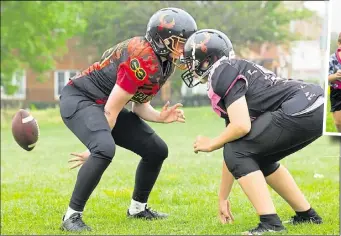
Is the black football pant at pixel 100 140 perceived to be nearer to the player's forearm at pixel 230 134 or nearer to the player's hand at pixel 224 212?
the player's hand at pixel 224 212

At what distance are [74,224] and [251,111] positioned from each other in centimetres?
166

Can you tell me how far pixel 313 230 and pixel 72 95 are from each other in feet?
7.16

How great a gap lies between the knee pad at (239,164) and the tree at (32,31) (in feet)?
96.9

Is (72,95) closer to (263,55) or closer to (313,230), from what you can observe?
(313,230)

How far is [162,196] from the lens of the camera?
791cm

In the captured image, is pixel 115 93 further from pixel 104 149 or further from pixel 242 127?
pixel 242 127

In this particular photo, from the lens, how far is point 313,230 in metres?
5.40

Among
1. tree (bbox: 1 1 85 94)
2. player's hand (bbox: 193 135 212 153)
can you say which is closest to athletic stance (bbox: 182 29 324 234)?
player's hand (bbox: 193 135 212 153)

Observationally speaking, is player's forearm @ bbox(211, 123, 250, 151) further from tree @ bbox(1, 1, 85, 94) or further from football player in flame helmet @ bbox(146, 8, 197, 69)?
tree @ bbox(1, 1, 85, 94)

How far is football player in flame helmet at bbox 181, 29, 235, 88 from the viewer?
5012mm

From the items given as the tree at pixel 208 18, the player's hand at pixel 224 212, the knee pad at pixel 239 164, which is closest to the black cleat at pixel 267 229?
the knee pad at pixel 239 164

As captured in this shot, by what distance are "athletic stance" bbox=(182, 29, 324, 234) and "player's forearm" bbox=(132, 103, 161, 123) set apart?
3.52ft

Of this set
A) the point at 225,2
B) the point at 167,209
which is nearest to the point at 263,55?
the point at 225,2

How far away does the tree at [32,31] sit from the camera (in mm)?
33750
